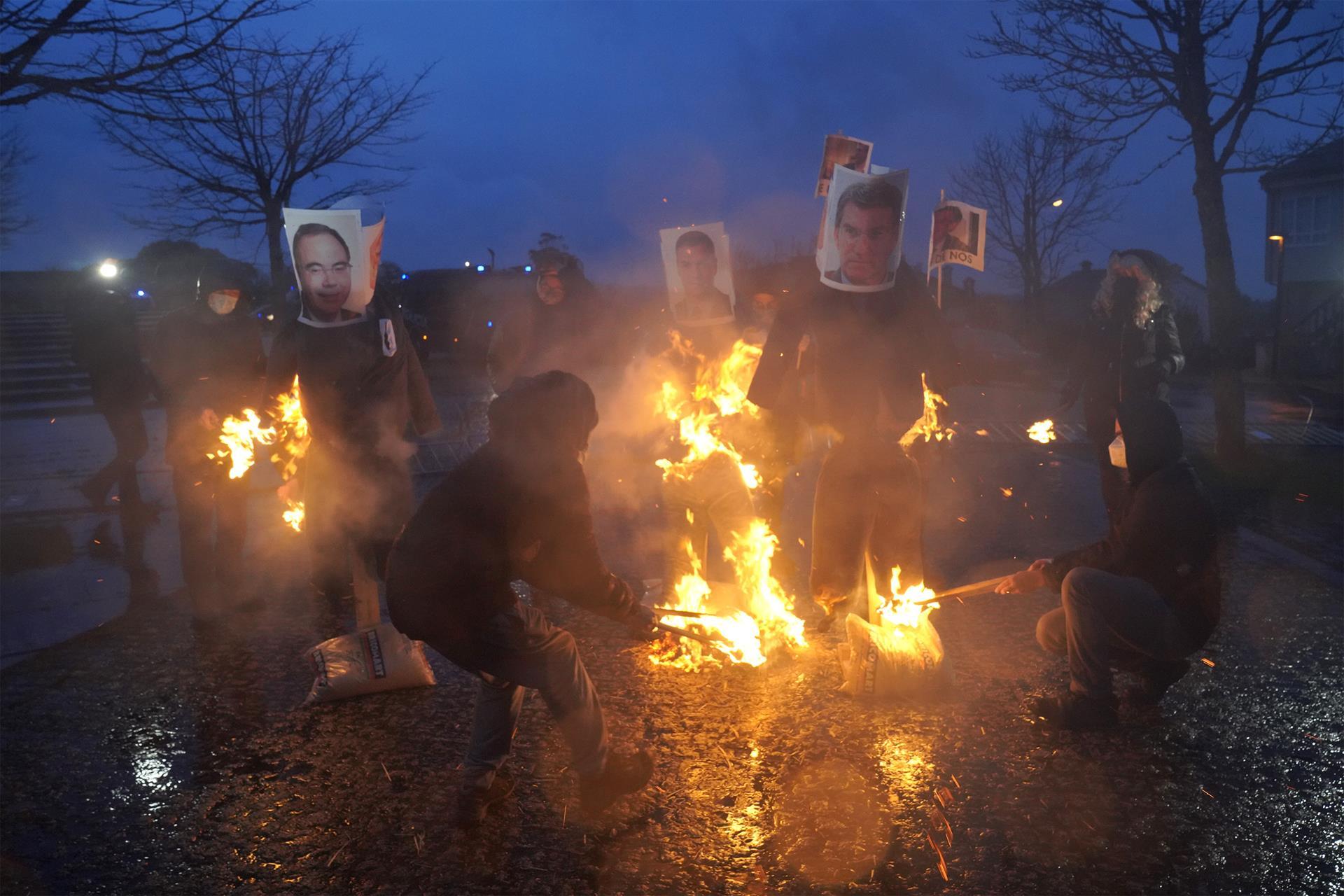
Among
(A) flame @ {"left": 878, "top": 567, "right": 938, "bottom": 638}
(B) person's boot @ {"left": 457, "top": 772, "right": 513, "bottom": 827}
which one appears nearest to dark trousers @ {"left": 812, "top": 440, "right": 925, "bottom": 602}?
(A) flame @ {"left": 878, "top": 567, "right": 938, "bottom": 638}

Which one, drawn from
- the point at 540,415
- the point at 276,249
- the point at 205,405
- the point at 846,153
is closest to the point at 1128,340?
the point at 846,153

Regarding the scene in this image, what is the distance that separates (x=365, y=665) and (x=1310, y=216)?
3368 centimetres

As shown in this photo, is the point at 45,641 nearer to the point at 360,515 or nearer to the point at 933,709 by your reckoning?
the point at 360,515

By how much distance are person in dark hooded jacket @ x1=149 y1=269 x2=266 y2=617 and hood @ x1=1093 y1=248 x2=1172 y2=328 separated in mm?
6243

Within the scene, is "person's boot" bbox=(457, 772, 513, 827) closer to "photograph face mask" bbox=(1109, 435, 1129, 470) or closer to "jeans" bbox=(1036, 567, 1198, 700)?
"jeans" bbox=(1036, 567, 1198, 700)

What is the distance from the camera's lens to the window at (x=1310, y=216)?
92.7ft

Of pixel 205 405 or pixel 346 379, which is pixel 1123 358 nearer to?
pixel 346 379

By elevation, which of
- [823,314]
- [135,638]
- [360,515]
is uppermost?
[823,314]

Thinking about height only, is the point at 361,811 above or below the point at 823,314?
below

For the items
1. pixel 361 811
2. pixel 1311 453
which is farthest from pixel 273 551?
pixel 1311 453

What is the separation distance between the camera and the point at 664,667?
202 inches

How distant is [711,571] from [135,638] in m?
3.58

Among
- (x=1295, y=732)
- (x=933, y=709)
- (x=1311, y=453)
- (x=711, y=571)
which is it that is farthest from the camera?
(x=1311, y=453)

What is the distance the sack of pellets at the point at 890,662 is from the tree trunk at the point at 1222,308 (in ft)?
26.2
